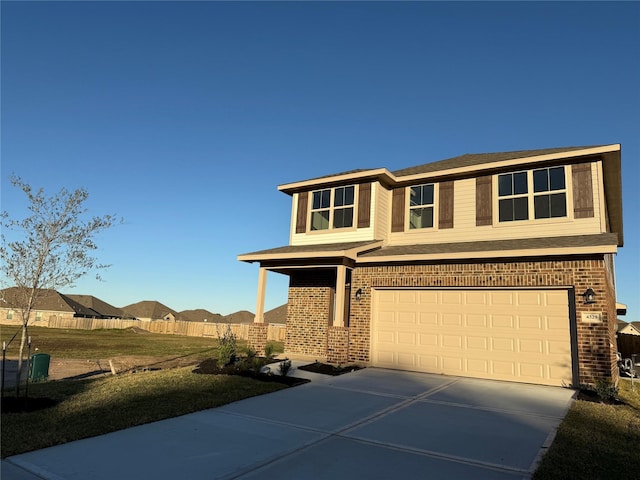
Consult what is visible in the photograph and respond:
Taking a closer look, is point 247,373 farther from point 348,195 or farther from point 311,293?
point 348,195

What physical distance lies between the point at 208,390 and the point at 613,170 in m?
12.3

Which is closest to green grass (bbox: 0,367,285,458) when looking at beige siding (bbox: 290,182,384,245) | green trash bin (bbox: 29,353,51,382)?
green trash bin (bbox: 29,353,51,382)

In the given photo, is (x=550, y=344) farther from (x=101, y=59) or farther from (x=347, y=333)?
(x=101, y=59)

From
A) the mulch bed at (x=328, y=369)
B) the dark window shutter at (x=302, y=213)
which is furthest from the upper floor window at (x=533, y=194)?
the dark window shutter at (x=302, y=213)

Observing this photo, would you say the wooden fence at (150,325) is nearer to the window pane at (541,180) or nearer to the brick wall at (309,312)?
the brick wall at (309,312)

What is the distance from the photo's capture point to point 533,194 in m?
12.2

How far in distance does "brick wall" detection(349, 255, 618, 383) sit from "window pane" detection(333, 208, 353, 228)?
88.9 inches

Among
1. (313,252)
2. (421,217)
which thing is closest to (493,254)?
(421,217)

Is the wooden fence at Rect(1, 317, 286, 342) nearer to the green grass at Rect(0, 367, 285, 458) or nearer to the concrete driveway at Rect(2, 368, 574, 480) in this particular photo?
the green grass at Rect(0, 367, 285, 458)

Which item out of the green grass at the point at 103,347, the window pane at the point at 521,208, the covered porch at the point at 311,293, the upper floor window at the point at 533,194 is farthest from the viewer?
the green grass at the point at 103,347

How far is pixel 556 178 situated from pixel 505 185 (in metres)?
1.33

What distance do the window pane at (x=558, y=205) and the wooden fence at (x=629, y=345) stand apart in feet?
35.8

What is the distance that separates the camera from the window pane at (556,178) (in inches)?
467

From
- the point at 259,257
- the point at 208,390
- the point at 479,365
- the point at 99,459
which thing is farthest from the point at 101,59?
the point at 479,365
